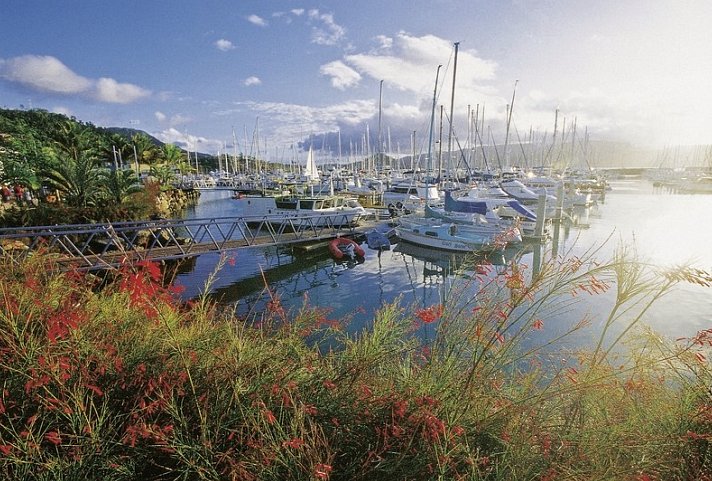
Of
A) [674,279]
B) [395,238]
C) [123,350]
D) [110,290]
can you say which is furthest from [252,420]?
[395,238]

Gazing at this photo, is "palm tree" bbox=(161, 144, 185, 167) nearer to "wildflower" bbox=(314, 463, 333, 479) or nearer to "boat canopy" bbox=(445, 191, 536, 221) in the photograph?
"boat canopy" bbox=(445, 191, 536, 221)

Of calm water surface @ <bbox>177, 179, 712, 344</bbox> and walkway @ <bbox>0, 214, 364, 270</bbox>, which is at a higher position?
walkway @ <bbox>0, 214, 364, 270</bbox>

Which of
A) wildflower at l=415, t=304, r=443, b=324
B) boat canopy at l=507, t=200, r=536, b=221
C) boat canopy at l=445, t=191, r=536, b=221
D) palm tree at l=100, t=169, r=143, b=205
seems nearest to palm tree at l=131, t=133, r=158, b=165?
palm tree at l=100, t=169, r=143, b=205

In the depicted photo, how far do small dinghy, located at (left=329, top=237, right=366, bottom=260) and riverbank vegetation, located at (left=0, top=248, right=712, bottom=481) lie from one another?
16022 mm

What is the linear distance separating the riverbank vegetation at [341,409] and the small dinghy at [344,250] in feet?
52.6

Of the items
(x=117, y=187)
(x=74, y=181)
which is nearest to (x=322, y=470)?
(x=74, y=181)

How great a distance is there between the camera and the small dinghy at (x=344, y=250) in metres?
19.4

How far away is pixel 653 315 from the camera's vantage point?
11438 millimetres

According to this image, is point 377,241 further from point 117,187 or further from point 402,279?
point 117,187

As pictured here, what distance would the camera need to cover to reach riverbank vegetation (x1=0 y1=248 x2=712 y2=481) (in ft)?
7.38

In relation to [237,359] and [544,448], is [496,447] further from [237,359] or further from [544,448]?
[237,359]

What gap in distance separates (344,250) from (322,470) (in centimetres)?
1789

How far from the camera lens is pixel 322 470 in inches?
80.2

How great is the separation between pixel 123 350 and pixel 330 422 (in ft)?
6.79
